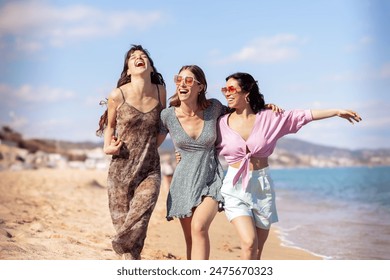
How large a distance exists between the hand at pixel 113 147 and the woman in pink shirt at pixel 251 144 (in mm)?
671

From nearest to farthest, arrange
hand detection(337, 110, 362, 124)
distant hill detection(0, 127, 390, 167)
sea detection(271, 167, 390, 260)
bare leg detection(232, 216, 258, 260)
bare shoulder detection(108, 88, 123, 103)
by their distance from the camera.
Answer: bare leg detection(232, 216, 258, 260) → hand detection(337, 110, 362, 124) → bare shoulder detection(108, 88, 123, 103) → sea detection(271, 167, 390, 260) → distant hill detection(0, 127, 390, 167)

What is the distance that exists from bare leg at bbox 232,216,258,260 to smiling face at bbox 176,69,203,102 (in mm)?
866

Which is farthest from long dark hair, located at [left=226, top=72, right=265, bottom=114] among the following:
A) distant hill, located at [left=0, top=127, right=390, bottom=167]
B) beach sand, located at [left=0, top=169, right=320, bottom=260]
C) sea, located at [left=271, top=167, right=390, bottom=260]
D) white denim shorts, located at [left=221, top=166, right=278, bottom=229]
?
distant hill, located at [left=0, top=127, right=390, bottom=167]

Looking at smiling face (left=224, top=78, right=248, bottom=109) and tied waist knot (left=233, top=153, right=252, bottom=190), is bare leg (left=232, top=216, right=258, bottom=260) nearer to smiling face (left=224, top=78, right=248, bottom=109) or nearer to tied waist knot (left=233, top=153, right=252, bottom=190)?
tied waist knot (left=233, top=153, right=252, bottom=190)

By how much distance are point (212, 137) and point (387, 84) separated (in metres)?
20.9

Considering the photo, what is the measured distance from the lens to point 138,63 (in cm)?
422

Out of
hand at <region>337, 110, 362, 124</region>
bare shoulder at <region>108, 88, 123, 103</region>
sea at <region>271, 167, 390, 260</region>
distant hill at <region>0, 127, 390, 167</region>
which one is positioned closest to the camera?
hand at <region>337, 110, 362, 124</region>

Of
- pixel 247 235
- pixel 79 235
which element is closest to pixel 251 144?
pixel 247 235

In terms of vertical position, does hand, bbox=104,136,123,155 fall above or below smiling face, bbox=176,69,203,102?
below

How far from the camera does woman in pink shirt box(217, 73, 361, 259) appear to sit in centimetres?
404

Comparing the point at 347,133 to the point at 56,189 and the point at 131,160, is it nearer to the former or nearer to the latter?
the point at 56,189

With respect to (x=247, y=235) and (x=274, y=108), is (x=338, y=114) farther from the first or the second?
(x=247, y=235)

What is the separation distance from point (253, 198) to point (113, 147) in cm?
99
